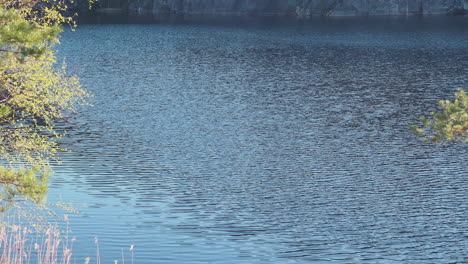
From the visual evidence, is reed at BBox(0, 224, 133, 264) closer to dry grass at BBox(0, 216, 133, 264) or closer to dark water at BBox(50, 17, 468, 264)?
dry grass at BBox(0, 216, 133, 264)

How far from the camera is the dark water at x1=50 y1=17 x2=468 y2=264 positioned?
23.3m

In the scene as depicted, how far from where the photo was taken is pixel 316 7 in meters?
128

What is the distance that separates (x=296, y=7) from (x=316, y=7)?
442 centimetres

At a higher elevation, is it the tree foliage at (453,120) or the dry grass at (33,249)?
the tree foliage at (453,120)

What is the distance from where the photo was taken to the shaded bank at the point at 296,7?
413ft

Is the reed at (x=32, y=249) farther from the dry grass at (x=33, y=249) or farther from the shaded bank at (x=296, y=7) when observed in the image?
the shaded bank at (x=296, y=7)

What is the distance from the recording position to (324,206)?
26.5 m

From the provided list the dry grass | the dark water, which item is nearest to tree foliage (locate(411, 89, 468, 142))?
the dry grass

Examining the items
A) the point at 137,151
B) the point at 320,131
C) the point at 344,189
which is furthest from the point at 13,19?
the point at 320,131

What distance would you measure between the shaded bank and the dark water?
6090cm

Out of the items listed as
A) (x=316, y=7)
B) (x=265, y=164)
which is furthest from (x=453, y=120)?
(x=316, y=7)

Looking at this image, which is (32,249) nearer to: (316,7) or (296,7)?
(316,7)

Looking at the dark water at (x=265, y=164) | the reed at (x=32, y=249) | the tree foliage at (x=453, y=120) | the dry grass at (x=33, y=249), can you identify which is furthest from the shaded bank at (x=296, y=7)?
the tree foliage at (x=453, y=120)

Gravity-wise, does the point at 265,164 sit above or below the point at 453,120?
below
